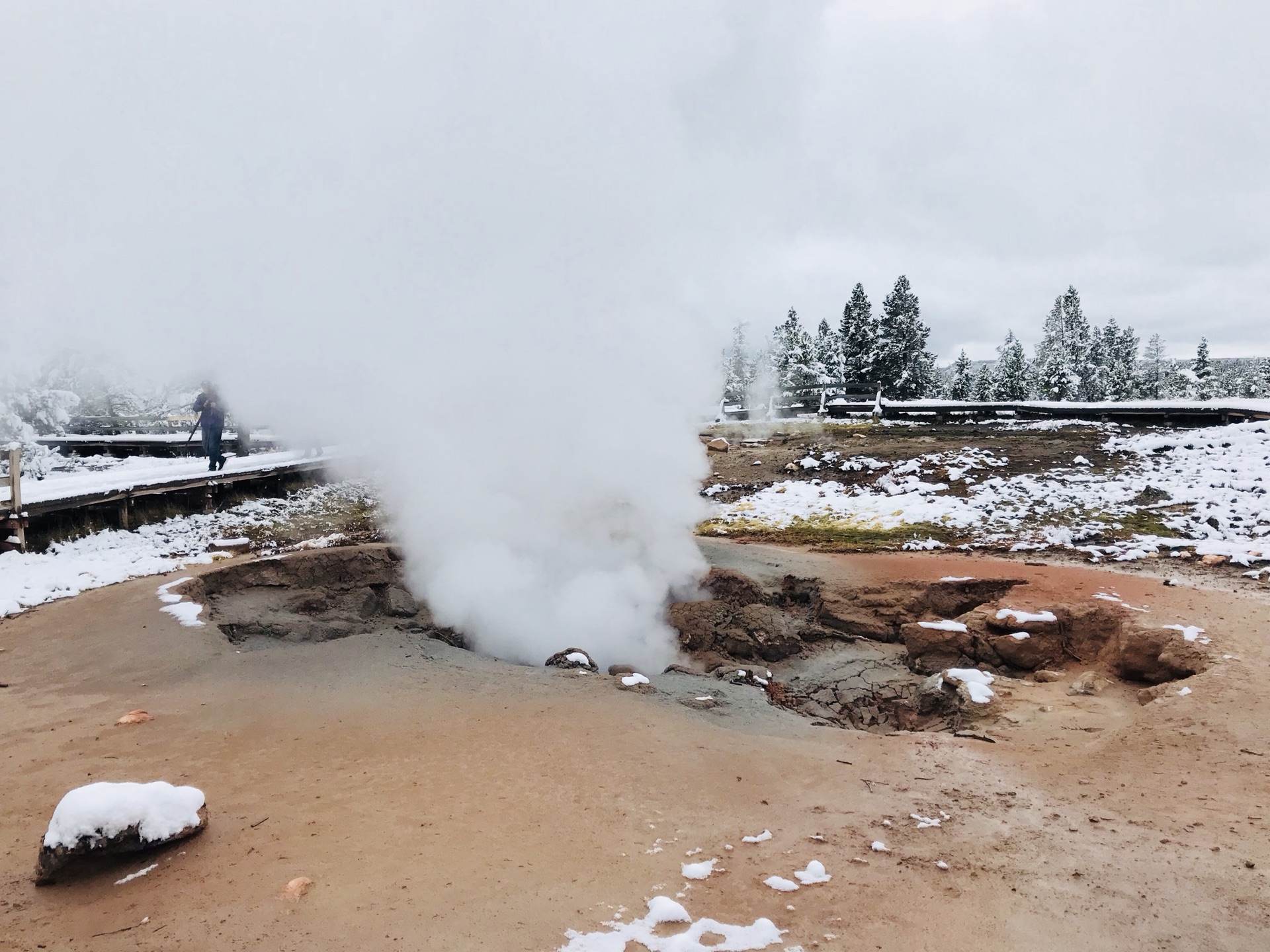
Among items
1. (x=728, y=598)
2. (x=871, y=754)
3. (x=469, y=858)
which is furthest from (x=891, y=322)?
(x=469, y=858)

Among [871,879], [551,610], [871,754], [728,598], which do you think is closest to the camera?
[871,879]

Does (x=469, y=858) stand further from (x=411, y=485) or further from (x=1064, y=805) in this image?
(x=411, y=485)

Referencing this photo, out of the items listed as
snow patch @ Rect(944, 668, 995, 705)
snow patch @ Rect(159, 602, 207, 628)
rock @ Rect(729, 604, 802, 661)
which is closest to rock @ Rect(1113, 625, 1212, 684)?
snow patch @ Rect(944, 668, 995, 705)

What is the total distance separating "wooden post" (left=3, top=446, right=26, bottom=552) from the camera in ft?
32.9

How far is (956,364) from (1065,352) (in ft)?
21.7

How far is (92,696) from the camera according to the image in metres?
6.20

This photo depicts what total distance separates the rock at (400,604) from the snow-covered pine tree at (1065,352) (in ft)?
140

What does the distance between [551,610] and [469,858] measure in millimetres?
5468

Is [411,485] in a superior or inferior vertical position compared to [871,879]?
superior

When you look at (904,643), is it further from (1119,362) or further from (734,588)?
(1119,362)

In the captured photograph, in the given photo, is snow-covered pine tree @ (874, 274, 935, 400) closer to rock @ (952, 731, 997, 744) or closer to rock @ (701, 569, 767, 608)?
rock @ (701, 569, 767, 608)

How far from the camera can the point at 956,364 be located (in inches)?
1924

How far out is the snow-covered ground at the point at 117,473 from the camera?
11.4 meters

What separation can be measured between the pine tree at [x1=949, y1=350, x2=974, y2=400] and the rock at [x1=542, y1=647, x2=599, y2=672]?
149ft
